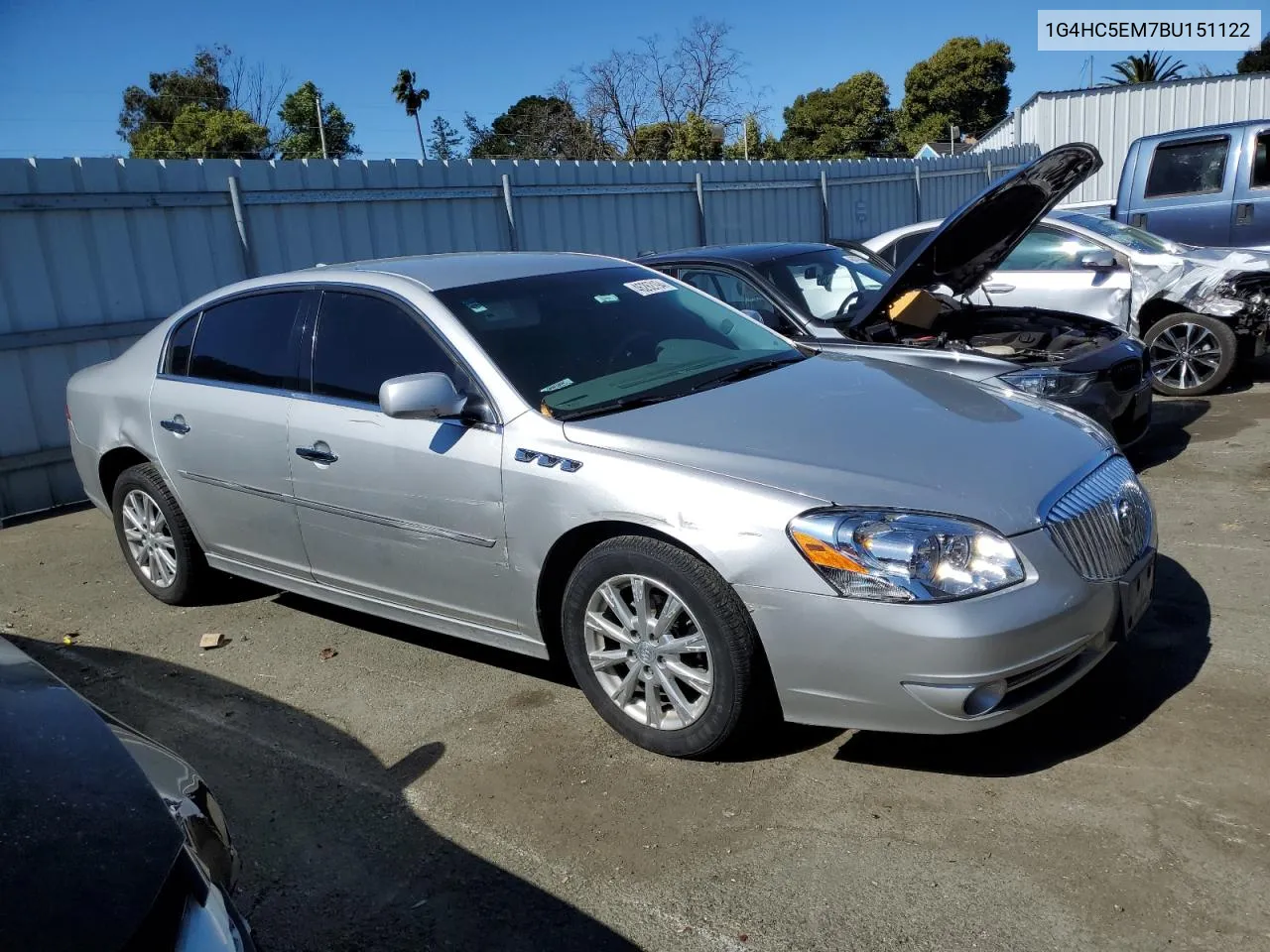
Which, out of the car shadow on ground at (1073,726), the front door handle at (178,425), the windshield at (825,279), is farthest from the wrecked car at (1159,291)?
the front door handle at (178,425)

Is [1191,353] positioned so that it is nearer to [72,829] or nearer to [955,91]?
[72,829]

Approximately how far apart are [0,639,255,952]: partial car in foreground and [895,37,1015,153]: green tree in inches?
2278

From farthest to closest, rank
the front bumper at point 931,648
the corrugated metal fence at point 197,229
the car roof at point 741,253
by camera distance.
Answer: the corrugated metal fence at point 197,229
the car roof at point 741,253
the front bumper at point 931,648

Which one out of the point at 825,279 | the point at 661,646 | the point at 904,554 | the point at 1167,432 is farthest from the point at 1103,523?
the point at 1167,432

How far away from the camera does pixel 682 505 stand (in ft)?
10.9

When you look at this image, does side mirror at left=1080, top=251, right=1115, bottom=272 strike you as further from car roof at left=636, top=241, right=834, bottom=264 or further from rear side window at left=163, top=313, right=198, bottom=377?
rear side window at left=163, top=313, right=198, bottom=377

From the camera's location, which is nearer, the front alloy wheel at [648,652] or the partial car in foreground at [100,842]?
the partial car in foreground at [100,842]

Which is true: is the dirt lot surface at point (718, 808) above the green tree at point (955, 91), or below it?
below

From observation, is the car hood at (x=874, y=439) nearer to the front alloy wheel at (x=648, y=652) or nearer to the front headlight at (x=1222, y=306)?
the front alloy wheel at (x=648, y=652)

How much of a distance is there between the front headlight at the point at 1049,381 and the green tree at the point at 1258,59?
47.3 m

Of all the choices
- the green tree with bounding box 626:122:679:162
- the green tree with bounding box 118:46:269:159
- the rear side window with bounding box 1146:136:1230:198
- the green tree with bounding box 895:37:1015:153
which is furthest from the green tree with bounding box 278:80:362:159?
the rear side window with bounding box 1146:136:1230:198

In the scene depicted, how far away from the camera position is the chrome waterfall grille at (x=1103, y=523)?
3.31 metres

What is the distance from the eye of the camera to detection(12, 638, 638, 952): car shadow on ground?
2846mm

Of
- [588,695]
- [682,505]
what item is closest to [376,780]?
[588,695]
